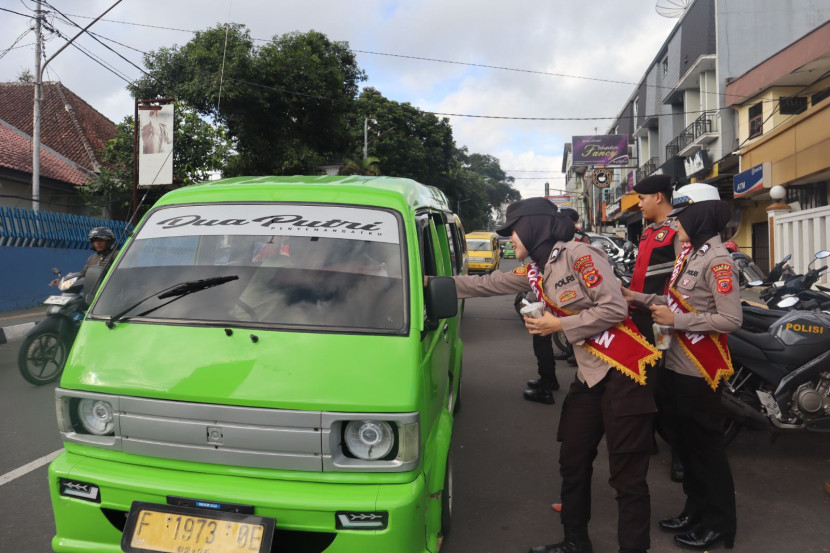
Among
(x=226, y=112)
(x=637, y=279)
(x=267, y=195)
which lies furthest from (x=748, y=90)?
(x=267, y=195)

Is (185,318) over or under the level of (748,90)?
under

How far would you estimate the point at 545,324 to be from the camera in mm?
2779

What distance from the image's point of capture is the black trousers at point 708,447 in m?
3.17

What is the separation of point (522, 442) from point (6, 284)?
1182 cm

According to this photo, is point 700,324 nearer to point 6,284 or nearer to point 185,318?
point 185,318

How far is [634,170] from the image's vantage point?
1560 inches

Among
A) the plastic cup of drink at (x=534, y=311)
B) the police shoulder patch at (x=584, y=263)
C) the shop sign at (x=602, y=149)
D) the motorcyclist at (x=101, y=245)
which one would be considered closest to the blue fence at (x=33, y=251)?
the motorcyclist at (x=101, y=245)

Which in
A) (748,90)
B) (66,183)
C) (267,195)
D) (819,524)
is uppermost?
(748,90)

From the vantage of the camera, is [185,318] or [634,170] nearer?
[185,318]

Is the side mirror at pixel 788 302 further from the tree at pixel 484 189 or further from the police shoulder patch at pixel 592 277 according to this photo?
the tree at pixel 484 189

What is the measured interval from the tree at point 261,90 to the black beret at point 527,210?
725 inches

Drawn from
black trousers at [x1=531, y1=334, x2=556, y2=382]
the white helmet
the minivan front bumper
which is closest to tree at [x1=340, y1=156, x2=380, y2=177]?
black trousers at [x1=531, y1=334, x2=556, y2=382]

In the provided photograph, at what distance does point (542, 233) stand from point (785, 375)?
92.5 inches

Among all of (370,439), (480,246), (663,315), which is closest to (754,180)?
(480,246)
